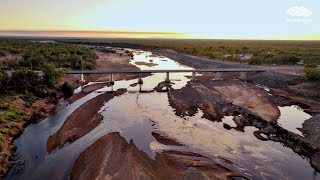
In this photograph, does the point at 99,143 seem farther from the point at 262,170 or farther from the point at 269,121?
the point at 269,121

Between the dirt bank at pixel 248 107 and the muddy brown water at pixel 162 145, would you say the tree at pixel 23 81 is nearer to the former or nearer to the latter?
the muddy brown water at pixel 162 145

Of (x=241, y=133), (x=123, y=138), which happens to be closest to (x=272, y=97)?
(x=241, y=133)

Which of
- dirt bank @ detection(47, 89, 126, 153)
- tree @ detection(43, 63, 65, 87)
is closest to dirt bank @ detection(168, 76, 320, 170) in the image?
dirt bank @ detection(47, 89, 126, 153)

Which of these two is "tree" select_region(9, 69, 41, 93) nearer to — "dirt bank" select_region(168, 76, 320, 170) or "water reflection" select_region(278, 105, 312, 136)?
"dirt bank" select_region(168, 76, 320, 170)

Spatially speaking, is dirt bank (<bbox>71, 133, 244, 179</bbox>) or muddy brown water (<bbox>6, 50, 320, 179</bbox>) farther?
muddy brown water (<bbox>6, 50, 320, 179</bbox>)

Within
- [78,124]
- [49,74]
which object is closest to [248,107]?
[78,124]
